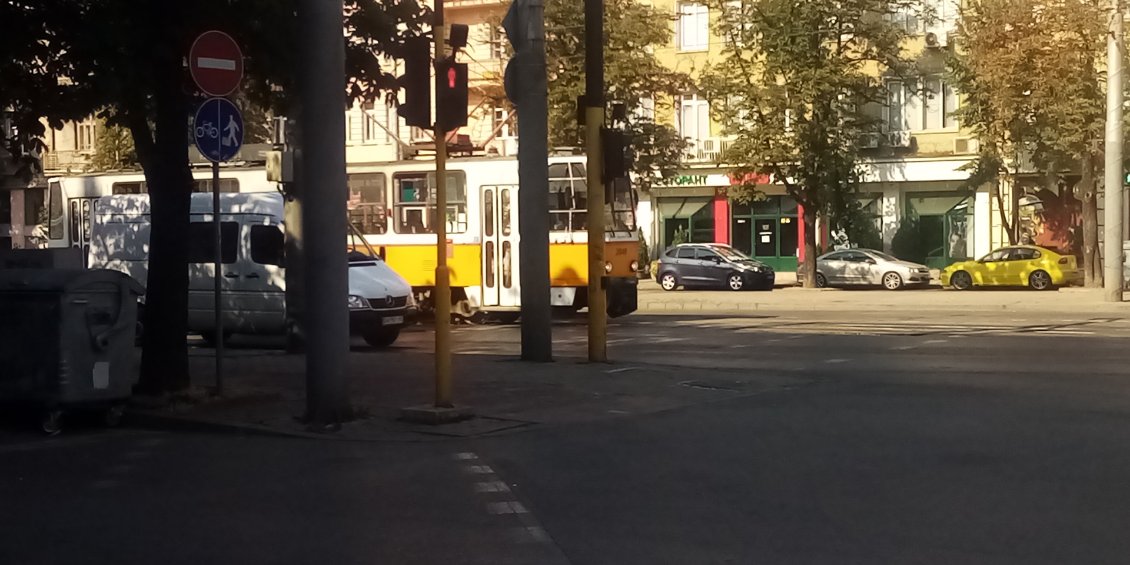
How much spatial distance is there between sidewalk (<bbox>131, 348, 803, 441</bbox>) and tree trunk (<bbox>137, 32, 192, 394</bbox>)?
1.59ft

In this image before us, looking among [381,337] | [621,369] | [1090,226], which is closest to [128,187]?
[381,337]

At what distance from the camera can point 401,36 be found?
14.7 metres

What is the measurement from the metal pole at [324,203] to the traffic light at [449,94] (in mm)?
797

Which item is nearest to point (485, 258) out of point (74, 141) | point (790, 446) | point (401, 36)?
point (401, 36)

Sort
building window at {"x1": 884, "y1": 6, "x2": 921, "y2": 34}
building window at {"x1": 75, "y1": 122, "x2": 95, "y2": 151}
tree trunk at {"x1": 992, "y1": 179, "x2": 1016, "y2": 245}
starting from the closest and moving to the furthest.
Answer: tree trunk at {"x1": 992, "y1": 179, "x2": 1016, "y2": 245}
building window at {"x1": 884, "y1": 6, "x2": 921, "y2": 34}
building window at {"x1": 75, "y1": 122, "x2": 95, "y2": 151}

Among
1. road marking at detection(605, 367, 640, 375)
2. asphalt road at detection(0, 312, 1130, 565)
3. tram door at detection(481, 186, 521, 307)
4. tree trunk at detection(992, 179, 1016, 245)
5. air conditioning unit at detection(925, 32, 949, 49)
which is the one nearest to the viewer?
asphalt road at detection(0, 312, 1130, 565)

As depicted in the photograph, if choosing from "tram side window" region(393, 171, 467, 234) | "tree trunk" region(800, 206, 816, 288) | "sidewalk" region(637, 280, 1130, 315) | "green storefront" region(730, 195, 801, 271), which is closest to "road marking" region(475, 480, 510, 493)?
"tram side window" region(393, 171, 467, 234)

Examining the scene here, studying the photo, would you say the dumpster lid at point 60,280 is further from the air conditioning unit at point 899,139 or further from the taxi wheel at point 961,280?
the air conditioning unit at point 899,139

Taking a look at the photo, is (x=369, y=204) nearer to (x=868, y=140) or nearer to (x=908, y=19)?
(x=868, y=140)

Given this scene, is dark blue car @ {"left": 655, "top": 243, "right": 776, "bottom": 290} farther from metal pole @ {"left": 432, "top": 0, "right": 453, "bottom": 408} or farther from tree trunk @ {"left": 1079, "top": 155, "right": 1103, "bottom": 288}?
metal pole @ {"left": 432, "top": 0, "right": 453, "bottom": 408}

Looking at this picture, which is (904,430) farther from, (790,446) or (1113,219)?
(1113,219)

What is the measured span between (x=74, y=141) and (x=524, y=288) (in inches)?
1951

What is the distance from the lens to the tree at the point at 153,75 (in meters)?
12.4

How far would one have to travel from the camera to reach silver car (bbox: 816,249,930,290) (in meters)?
43.2
